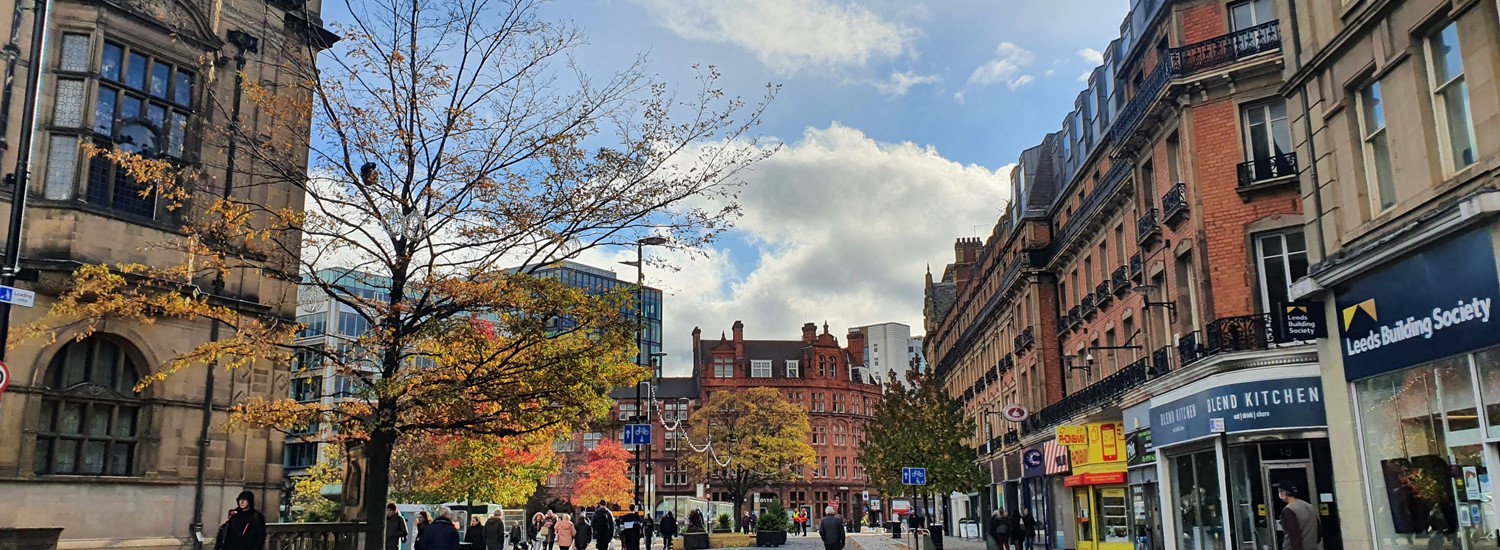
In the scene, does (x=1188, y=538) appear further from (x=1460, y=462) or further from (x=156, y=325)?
(x=156, y=325)

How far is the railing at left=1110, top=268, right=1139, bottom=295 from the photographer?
27031 mm

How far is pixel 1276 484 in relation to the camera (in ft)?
64.2

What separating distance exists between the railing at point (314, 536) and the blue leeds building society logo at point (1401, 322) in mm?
15238

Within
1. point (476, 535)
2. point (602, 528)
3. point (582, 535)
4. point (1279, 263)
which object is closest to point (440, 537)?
point (476, 535)

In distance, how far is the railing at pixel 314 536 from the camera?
1670 cm

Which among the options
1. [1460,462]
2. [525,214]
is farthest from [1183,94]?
[525,214]

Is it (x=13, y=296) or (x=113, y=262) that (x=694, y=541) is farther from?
(x=13, y=296)

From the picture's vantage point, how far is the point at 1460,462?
451 inches

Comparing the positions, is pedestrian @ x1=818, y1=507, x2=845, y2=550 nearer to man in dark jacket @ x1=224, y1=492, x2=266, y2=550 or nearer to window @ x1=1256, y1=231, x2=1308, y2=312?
window @ x1=1256, y1=231, x2=1308, y2=312

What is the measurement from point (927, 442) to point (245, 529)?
3123 cm

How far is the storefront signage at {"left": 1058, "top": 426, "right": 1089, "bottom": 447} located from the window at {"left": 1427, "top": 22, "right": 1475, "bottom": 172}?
19.4 meters

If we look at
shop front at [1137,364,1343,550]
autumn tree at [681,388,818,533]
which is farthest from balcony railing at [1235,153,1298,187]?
autumn tree at [681,388,818,533]

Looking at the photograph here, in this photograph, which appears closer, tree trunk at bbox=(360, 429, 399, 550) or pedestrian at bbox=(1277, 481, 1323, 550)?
pedestrian at bbox=(1277, 481, 1323, 550)

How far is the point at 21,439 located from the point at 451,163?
826cm
